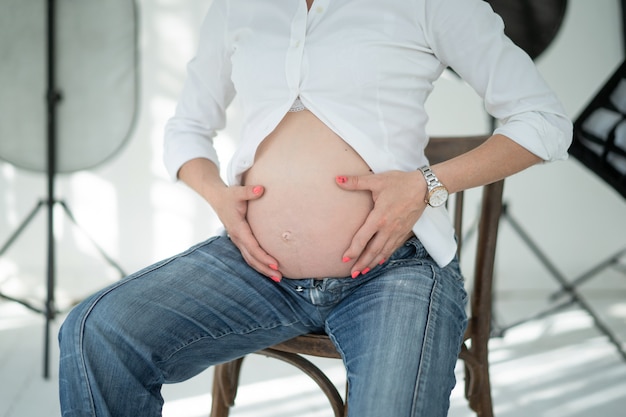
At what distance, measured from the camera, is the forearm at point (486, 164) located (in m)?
1.02

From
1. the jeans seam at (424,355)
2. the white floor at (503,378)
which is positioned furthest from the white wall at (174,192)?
the jeans seam at (424,355)

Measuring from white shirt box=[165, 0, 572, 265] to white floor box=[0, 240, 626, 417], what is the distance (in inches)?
36.6

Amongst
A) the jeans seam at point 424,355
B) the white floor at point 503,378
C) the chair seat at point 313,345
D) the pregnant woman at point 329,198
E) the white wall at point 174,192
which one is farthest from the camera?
the white wall at point 174,192

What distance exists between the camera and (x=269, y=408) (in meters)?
1.79

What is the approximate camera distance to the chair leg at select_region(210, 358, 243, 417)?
4.23 ft

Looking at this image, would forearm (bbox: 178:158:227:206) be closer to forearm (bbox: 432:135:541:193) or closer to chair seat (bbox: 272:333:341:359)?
chair seat (bbox: 272:333:341:359)

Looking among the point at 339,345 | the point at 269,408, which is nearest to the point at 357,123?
the point at 339,345

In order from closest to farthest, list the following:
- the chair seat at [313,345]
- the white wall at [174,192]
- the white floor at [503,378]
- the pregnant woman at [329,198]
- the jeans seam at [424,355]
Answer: the jeans seam at [424,355] < the pregnant woman at [329,198] < the chair seat at [313,345] < the white floor at [503,378] < the white wall at [174,192]

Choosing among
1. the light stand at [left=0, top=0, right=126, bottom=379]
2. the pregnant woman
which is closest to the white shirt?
the pregnant woman

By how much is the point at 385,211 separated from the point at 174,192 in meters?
1.93

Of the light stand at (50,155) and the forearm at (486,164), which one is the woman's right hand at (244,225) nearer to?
the forearm at (486,164)

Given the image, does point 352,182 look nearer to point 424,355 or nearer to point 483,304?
point 424,355

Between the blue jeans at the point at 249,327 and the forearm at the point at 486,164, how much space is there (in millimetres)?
137

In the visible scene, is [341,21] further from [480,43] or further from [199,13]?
[199,13]
